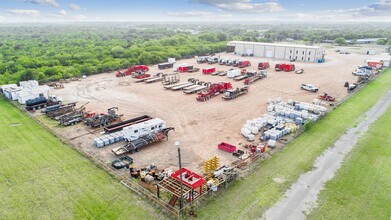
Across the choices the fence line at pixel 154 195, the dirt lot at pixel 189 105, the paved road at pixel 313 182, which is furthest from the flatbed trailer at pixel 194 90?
the paved road at pixel 313 182

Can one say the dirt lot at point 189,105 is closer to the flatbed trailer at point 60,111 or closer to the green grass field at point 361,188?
the flatbed trailer at point 60,111

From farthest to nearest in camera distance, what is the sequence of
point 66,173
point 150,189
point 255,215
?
1. point 66,173
2. point 150,189
3. point 255,215

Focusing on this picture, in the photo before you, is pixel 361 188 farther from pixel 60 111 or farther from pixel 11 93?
pixel 11 93

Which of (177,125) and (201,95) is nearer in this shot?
(177,125)

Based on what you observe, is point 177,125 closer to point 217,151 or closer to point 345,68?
point 217,151

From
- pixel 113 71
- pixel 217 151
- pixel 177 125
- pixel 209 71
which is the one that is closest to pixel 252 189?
pixel 217 151
